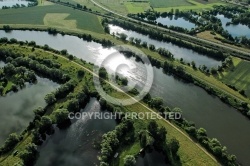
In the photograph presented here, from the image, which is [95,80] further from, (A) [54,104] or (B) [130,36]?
(B) [130,36]

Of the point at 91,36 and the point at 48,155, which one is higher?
the point at 91,36

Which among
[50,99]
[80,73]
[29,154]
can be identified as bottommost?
[29,154]

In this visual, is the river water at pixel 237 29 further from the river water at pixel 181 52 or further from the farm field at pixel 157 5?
the river water at pixel 181 52

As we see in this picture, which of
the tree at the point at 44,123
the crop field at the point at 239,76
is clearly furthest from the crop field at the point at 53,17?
the tree at the point at 44,123

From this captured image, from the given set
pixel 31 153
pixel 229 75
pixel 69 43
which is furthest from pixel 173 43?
pixel 31 153

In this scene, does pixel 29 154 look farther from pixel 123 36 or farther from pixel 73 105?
pixel 123 36

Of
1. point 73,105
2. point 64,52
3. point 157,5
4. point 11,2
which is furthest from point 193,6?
point 73,105

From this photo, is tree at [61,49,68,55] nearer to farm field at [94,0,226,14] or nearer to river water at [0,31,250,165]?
river water at [0,31,250,165]
